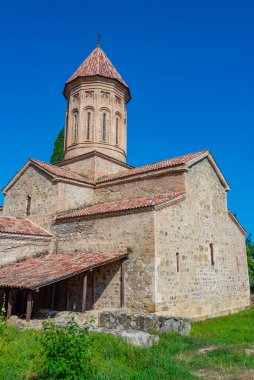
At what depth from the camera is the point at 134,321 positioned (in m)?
7.70

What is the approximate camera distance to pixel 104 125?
1487 centimetres

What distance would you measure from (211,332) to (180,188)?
4478 mm

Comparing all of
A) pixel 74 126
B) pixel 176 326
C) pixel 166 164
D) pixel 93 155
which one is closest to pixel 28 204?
pixel 93 155

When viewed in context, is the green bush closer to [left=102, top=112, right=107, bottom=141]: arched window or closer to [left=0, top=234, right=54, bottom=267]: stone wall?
[left=0, top=234, right=54, bottom=267]: stone wall

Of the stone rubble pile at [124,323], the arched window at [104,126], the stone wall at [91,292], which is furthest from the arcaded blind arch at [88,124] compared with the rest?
the stone rubble pile at [124,323]

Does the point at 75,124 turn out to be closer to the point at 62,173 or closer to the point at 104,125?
the point at 104,125

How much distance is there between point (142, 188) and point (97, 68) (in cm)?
711

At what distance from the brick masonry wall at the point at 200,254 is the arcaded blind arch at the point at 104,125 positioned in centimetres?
488

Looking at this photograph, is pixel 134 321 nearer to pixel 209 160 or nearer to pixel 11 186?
pixel 209 160

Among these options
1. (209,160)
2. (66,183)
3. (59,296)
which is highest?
(209,160)

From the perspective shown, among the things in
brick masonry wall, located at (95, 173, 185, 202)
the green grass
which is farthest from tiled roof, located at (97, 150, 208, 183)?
the green grass

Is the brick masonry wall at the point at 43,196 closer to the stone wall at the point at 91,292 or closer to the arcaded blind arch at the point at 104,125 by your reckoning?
the stone wall at the point at 91,292

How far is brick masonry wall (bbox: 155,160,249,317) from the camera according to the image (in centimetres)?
935

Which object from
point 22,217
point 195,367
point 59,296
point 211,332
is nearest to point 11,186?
point 22,217
